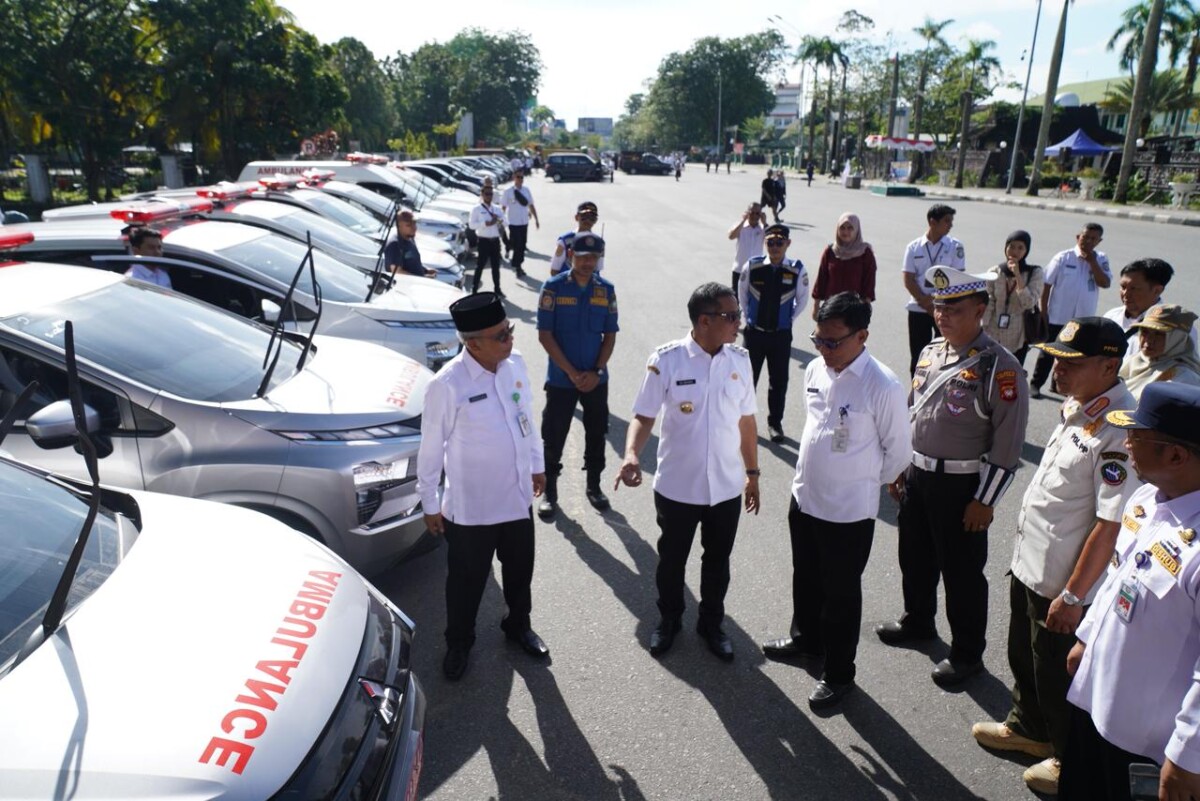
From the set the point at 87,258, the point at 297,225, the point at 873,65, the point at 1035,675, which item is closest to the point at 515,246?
the point at 297,225

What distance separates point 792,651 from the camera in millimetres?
3812

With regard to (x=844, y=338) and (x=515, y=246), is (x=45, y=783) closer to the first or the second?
(x=844, y=338)

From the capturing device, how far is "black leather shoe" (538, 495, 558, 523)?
5234 millimetres

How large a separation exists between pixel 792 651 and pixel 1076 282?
16.8 feet

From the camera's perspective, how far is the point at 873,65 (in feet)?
202

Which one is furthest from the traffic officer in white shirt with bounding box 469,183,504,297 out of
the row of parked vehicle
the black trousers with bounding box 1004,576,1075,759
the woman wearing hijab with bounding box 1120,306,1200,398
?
the black trousers with bounding box 1004,576,1075,759

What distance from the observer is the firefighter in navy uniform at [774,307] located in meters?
6.19

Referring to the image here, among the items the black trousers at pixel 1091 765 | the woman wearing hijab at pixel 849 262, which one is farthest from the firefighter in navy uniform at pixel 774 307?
the black trousers at pixel 1091 765

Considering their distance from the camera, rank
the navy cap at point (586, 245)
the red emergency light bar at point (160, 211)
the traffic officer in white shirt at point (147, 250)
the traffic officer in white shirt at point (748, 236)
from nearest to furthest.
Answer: the navy cap at point (586, 245) < the traffic officer in white shirt at point (147, 250) < the red emergency light bar at point (160, 211) < the traffic officer in white shirt at point (748, 236)

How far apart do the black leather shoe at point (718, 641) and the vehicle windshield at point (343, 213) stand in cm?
787

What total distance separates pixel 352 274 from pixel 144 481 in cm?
412

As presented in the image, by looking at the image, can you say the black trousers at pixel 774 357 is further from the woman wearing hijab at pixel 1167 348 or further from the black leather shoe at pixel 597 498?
the woman wearing hijab at pixel 1167 348

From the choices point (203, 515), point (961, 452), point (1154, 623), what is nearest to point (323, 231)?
point (203, 515)

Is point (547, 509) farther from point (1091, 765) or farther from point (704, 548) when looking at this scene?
point (1091, 765)
